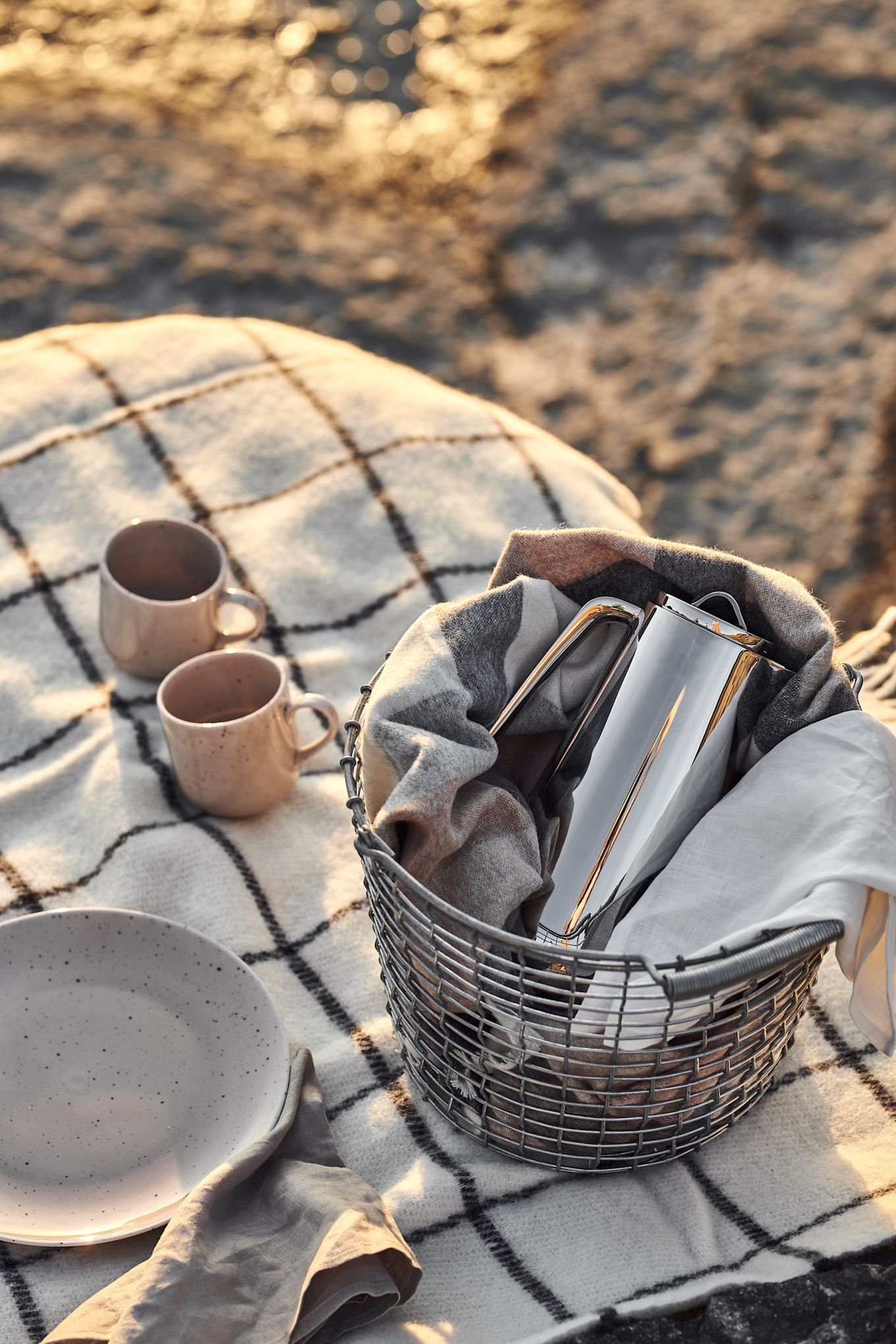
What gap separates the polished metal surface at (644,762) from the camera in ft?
1.82

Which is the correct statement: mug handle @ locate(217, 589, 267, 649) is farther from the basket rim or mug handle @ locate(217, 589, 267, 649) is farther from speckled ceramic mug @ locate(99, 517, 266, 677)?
the basket rim

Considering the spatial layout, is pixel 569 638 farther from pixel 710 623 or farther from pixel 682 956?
pixel 682 956

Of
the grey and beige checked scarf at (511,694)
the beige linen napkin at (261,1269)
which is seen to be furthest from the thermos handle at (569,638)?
the beige linen napkin at (261,1269)

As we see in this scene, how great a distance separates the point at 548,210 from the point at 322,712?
3.91ft

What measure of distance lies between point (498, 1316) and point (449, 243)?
4.74 ft

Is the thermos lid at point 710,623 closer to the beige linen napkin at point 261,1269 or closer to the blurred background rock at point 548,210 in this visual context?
the beige linen napkin at point 261,1269

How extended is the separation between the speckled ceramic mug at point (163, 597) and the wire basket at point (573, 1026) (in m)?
0.22

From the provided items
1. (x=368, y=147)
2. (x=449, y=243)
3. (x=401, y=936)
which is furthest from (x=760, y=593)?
(x=368, y=147)

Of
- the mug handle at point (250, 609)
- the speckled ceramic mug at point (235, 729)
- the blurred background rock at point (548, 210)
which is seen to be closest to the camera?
the speckled ceramic mug at point (235, 729)

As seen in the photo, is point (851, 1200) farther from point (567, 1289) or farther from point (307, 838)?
point (307, 838)

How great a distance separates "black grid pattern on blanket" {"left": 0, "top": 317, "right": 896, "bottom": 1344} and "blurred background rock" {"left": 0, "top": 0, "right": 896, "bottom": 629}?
57 centimetres

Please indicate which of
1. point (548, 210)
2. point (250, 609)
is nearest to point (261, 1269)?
point (250, 609)

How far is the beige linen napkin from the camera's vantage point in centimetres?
49

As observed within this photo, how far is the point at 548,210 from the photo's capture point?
1.72 meters
